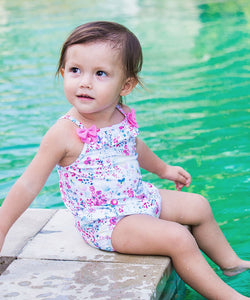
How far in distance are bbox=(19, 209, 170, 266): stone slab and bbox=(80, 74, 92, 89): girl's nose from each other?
28.3 inches

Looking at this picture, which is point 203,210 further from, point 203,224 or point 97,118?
point 97,118

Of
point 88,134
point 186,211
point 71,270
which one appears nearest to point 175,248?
point 186,211

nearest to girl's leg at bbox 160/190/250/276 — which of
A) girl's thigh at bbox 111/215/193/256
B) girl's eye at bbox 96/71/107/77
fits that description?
girl's thigh at bbox 111/215/193/256

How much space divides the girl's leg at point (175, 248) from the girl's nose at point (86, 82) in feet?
2.01

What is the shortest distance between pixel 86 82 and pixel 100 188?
18.6 inches

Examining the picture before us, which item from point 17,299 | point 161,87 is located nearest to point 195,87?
point 161,87

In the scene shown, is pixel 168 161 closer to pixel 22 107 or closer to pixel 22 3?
pixel 22 107

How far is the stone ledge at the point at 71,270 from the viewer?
7.77ft

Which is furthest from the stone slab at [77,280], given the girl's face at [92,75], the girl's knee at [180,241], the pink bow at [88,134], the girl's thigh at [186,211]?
the girl's face at [92,75]

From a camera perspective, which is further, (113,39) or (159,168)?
(159,168)

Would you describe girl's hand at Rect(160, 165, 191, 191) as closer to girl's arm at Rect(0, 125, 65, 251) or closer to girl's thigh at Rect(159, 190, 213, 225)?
girl's thigh at Rect(159, 190, 213, 225)

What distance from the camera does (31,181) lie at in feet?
8.40

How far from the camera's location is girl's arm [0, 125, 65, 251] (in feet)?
8.28

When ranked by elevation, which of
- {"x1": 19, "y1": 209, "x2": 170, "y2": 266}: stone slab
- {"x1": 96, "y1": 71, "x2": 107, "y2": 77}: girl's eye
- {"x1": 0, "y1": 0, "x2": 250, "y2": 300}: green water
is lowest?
{"x1": 0, "y1": 0, "x2": 250, "y2": 300}: green water
